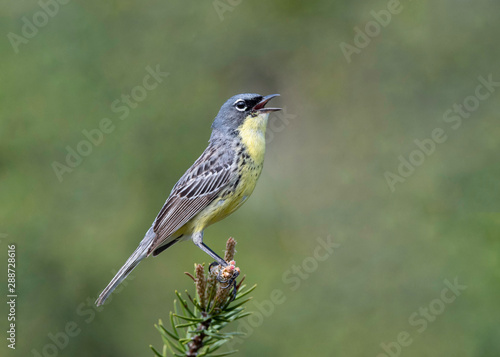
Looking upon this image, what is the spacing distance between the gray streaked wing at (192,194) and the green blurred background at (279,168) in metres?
2.40

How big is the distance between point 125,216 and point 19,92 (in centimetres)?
229

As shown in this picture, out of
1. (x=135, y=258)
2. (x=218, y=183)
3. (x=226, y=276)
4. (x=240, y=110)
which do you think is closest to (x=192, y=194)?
(x=218, y=183)

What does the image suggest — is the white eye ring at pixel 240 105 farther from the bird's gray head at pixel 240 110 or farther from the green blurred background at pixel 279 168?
Answer: the green blurred background at pixel 279 168

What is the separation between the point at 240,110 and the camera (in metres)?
5.87

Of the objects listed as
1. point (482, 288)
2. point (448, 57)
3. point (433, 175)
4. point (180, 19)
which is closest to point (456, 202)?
point (433, 175)

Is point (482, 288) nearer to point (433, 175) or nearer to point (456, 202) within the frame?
point (456, 202)

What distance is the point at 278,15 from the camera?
10305mm

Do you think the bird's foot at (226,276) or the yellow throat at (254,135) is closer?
the bird's foot at (226,276)

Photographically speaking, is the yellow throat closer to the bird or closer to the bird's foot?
the bird

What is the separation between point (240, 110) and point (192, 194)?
3.04ft

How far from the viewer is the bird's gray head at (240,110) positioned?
583 centimetres

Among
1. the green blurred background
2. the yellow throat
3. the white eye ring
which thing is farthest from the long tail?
the green blurred background

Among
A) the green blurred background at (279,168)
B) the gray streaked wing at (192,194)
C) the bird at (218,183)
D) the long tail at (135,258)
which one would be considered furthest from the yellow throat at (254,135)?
the green blurred background at (279,168)

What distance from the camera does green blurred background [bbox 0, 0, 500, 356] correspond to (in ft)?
25.7
